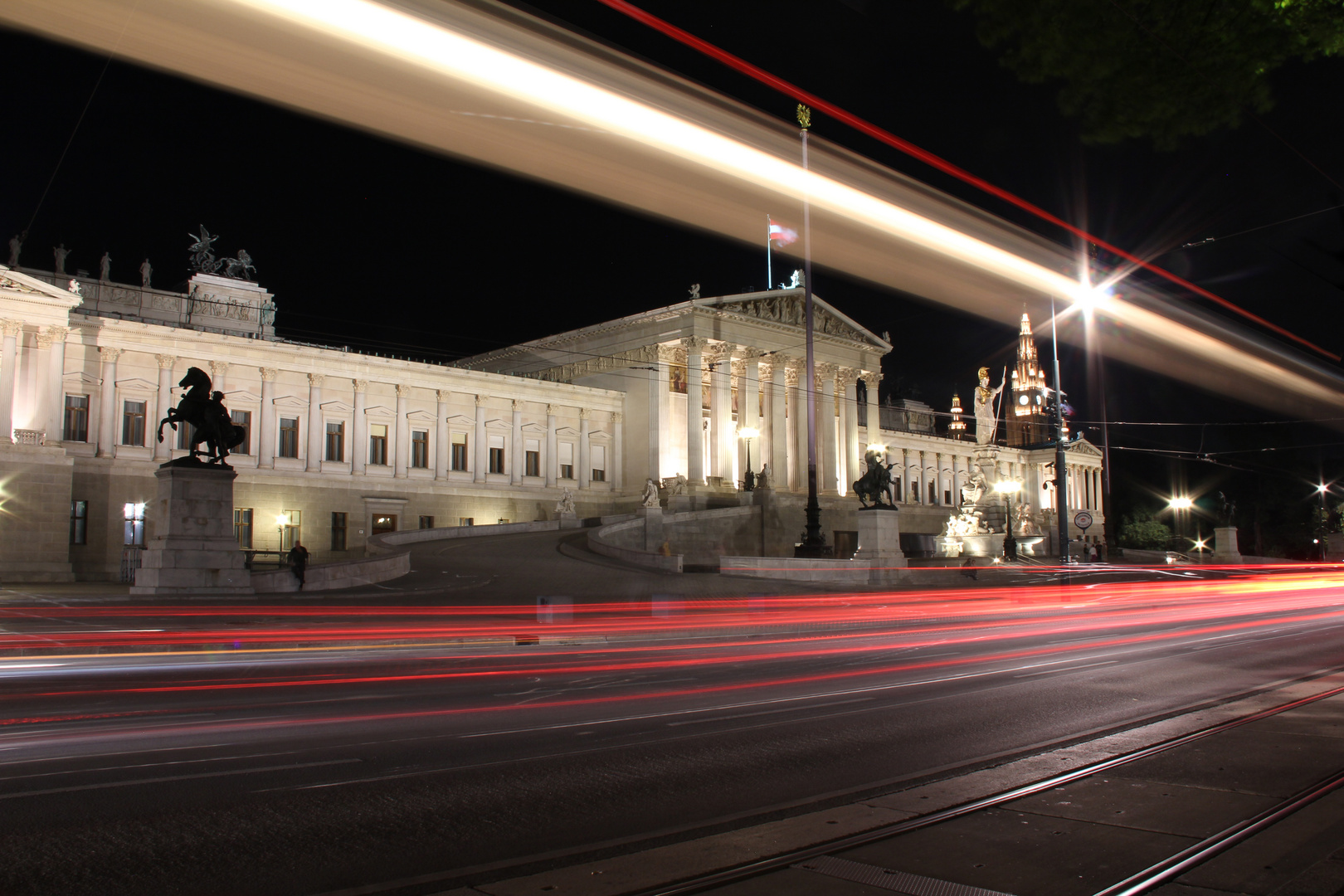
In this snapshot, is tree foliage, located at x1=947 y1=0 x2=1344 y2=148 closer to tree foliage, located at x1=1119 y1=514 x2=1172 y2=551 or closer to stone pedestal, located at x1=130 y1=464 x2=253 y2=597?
stone pedestal, located at x1=130 y1=464 x2=253 y2=597

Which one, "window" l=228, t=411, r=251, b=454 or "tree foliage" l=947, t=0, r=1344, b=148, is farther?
"window" l=228, t=411, r=251, b=454

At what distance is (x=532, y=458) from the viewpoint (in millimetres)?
63938

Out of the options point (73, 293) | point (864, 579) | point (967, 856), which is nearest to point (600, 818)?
point (967, 856)

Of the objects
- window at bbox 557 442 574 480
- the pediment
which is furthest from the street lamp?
the pediment

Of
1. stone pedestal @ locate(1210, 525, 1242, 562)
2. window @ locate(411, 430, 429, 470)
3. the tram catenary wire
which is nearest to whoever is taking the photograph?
the tram catenary wire

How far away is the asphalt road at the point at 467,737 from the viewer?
5848 mm

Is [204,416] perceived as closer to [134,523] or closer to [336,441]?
[134,523]

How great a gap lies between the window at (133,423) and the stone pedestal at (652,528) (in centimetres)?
2576

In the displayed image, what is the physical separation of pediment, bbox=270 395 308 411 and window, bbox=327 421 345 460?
1.83m

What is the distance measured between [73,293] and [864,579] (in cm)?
3727

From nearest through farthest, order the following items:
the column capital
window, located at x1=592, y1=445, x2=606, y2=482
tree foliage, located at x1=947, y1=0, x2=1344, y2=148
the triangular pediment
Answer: tree foliage, located at x1=947, y1=0, x2=1344, y2=148 < the column capital < the triangular pediment < window, located at x1=592, y1=445, x2=606, y2=482

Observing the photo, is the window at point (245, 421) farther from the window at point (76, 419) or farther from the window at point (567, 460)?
the window at point (567, 460)

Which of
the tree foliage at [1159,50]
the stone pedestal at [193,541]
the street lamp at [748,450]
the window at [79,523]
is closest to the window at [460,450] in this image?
the street lamp at [748,450]

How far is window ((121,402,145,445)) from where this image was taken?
48.8 meters
